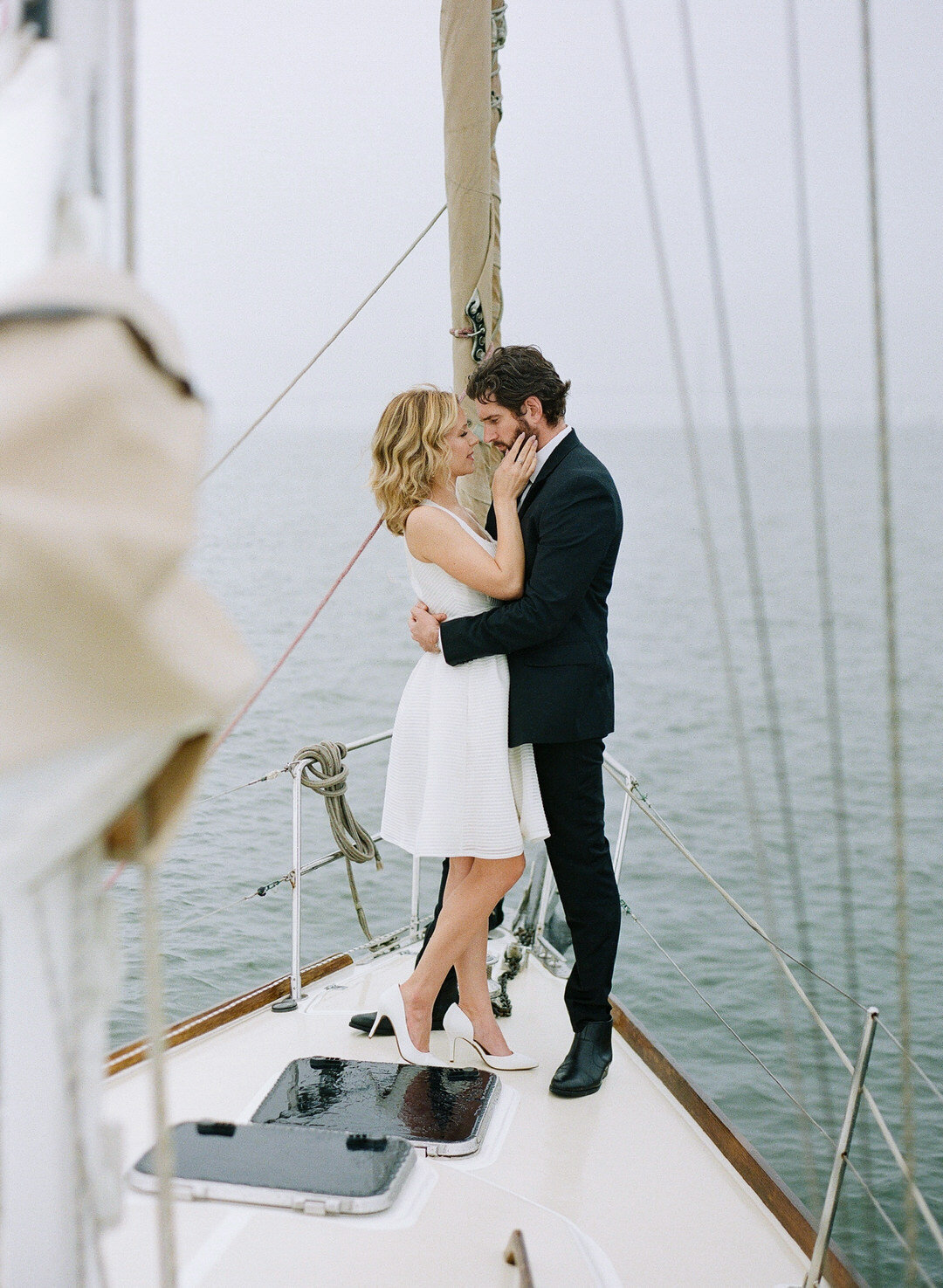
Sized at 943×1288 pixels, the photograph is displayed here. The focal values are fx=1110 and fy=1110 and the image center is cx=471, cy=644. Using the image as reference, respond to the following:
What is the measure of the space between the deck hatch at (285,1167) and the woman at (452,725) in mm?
605

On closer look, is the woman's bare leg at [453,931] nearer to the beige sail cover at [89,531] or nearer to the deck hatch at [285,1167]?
the deck hatch at [285,1167]

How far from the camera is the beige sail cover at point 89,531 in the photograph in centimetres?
61

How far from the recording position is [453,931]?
7.28 ft

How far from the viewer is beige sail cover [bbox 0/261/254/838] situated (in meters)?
0.61

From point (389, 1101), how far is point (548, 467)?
1.23 metres

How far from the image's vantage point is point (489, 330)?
255cm

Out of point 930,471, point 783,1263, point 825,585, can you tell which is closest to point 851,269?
point 825,585

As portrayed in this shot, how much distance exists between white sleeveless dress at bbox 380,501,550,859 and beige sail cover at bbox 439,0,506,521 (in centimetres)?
45

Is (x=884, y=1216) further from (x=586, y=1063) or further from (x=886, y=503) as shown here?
(x=886, y=503)

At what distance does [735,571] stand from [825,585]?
61.9 ft

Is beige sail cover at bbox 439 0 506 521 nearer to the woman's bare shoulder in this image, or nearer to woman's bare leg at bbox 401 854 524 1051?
the woman's bare shoulder

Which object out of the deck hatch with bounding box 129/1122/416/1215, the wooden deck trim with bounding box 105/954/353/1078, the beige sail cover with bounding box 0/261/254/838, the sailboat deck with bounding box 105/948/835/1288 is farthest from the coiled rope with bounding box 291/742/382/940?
the beige sail cover with bounding box 0/261/254/838

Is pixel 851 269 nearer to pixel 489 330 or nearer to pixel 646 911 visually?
pixel 489 330

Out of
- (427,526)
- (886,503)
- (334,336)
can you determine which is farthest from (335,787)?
(886,503)
